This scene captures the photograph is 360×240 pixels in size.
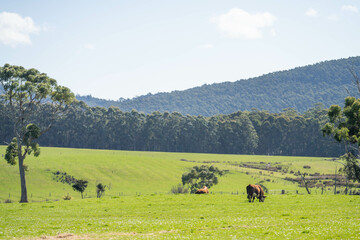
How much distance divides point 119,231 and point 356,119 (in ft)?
154

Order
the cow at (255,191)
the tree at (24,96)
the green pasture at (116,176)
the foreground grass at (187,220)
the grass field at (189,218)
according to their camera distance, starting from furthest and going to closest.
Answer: the green pasture at (116,176), the tree at (24,96), the cow at (255,191), the grass field at (189,218), the foreground grass at (187,220)

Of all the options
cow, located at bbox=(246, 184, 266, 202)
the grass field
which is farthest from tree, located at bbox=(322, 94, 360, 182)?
cow, located at bbox=(246, 184, 266, 202)

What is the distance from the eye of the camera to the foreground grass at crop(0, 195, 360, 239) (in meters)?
21.5

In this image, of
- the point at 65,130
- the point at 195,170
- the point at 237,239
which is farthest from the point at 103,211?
the point at 65,130

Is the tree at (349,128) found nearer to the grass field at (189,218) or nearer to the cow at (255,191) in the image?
the grass field at (189,218)

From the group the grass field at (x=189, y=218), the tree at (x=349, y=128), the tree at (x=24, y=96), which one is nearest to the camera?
the grass field at (x=189, y=218)

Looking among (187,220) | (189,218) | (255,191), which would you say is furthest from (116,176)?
(187,220)

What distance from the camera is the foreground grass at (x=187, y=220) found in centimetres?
2145

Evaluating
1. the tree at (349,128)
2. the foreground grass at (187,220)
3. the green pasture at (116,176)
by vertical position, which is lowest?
the green pasture at (116,176)

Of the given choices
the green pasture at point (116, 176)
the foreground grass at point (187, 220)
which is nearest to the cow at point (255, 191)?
the foreground grass at point (187, 220)

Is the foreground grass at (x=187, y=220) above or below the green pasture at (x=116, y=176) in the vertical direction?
above

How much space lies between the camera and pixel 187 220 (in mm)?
27906

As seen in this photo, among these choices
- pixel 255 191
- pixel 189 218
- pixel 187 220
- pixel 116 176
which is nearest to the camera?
pixel 187 220

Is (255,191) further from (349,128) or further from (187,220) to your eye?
(349,128)
